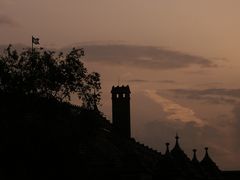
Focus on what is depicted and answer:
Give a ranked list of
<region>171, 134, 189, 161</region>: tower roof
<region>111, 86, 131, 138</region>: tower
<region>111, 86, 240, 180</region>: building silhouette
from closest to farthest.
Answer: <region>111, 86, 240, 180</region>: building silhouette
<region>171, 134, 189, 161</region>: tower roof
<region>111, 86, 131, 138</region>: tower

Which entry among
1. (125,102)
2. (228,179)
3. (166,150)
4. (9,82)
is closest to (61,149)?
(9,82)

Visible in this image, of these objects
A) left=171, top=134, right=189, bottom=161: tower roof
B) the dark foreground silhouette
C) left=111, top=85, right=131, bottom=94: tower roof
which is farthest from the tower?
the dark foreground silhouette

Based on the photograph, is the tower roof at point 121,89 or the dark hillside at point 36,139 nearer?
the dark hillside at point 36,139

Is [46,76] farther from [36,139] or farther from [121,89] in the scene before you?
[121,89]

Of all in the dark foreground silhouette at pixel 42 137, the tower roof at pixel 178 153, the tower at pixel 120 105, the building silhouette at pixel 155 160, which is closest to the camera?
the dark foreground silhouette at pixel 42 137

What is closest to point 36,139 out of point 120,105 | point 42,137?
point 42,137

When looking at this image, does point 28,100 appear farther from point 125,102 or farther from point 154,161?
point 125,102

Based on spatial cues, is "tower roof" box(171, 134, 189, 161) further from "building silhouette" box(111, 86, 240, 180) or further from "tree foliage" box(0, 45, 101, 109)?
"tree foliage" box(0, 45, 101, 109)

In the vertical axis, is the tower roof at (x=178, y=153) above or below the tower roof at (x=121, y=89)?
below

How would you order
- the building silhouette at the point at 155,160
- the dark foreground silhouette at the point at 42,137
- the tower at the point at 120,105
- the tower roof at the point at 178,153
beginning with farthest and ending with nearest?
the tower at the point at 120,105 → the tower roof at the point at 178,153 → the building silhouette at the point at 155,160 → the dark foreground silhouette at the point at 42,137

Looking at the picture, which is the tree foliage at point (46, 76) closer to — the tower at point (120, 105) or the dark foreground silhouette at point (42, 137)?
the dark foreground silhouette at point (42, 137)

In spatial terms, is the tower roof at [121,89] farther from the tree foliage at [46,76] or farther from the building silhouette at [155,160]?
the tree foliage at [46,76]

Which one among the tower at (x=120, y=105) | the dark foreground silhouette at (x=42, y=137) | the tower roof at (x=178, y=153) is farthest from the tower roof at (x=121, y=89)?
the dark foreground silhouette at (x=42, y=137)

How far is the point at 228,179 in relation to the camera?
141 metres
